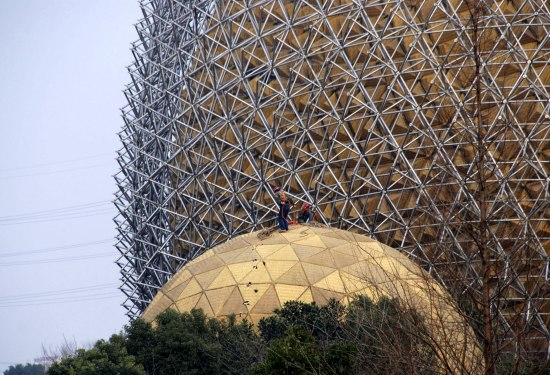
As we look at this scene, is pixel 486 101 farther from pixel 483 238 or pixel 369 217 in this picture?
pixel 483 238

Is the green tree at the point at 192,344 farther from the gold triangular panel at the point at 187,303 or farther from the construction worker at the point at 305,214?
the construction worker at the point at 305,214

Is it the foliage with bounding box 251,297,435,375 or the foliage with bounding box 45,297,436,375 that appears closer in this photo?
the foliage with bounding box 251,297,435,375

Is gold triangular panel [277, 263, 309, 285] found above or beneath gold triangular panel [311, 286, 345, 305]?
above

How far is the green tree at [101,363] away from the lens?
21141mm

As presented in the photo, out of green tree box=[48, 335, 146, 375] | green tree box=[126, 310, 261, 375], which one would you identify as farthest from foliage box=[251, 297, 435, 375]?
green tree box=[48, 335, 146, 375]

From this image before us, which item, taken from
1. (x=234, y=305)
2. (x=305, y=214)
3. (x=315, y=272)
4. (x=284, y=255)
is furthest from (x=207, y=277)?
(x=305, y=214)

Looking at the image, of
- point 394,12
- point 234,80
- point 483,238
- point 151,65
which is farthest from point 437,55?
point 483,238

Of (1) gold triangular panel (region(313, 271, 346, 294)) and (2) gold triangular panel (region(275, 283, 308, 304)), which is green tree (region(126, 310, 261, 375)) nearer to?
(2) gold triangular panel (region(275, 283, 308, 304))

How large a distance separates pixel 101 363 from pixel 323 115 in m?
9.78

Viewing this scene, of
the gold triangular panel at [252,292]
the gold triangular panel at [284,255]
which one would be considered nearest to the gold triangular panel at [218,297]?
the gold triangular panel at [252,292]

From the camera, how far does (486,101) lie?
25.3m

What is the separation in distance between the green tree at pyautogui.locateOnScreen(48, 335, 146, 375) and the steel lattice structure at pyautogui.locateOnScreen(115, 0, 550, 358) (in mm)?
7086

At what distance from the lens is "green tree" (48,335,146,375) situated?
21.1 metres

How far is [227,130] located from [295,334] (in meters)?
13.8
